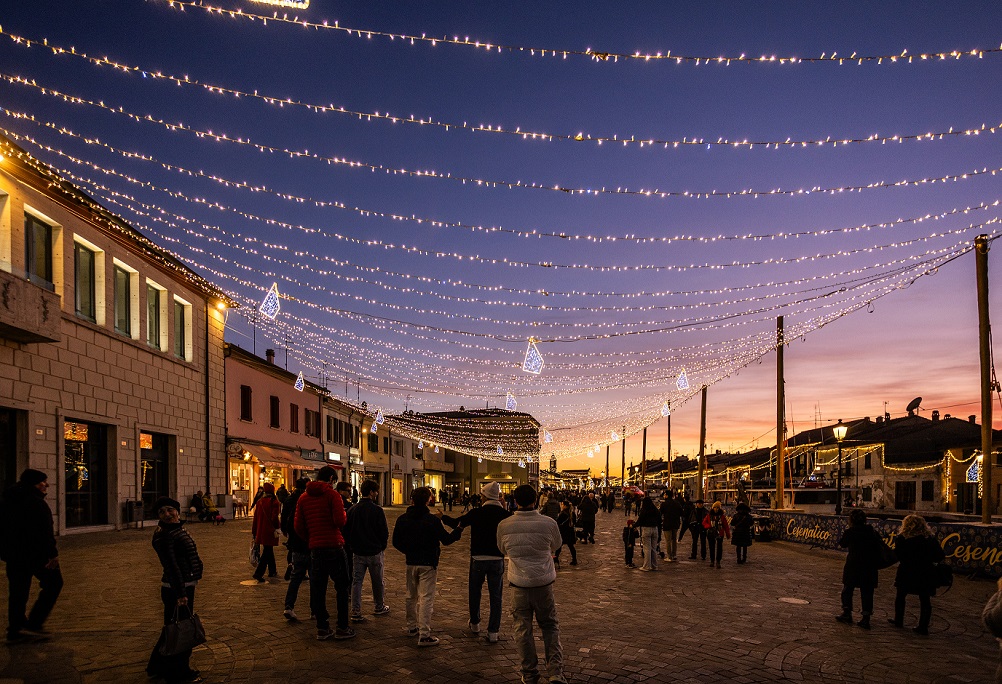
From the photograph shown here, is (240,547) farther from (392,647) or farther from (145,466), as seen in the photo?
(392,647)

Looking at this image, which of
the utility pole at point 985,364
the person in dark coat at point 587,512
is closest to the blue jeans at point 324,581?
the person in dark coat at point 587,512

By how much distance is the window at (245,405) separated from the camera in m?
29.1

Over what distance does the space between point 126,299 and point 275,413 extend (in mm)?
12777

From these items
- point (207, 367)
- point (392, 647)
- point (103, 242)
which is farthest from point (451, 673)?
point (207, 367)

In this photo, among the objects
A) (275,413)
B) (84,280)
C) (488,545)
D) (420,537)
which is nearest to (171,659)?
(420,537)

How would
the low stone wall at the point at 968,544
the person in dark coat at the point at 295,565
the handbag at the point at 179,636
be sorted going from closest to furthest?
the handbag at the point at 179,636 < the person in dark coat at the point at 295,565 < the low stone wall at the point at 968,544

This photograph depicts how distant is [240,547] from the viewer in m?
15.8

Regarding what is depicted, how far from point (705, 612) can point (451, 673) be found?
4.39m

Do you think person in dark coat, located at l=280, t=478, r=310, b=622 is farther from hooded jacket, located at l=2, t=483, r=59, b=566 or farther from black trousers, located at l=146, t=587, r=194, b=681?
hooded jacket, located at l=2, t=483, r=59, b=566

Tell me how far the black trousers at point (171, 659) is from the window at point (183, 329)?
20070 mm

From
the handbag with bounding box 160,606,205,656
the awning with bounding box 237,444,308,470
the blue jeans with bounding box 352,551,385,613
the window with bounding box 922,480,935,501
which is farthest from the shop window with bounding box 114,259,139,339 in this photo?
the window with bounding box 922,480,935,501

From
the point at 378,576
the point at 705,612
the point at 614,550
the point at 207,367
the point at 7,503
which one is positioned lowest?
the point at 614,550

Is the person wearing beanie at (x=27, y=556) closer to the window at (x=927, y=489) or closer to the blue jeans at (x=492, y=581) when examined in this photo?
the blue jeans at (x=492, y=581)

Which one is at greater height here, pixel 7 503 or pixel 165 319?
pixel 165 319
